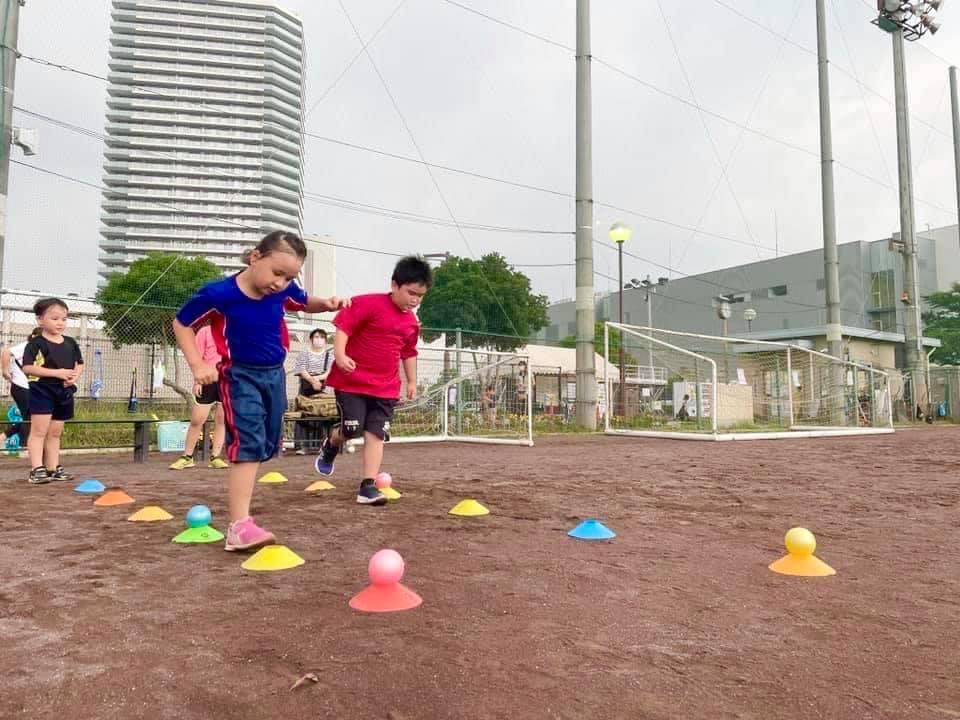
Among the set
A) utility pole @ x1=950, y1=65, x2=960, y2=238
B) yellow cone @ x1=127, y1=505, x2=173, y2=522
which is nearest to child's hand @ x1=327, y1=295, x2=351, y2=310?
yellow cone @ x1=127, y1=505, x2=173, y2=522

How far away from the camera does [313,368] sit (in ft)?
28.9

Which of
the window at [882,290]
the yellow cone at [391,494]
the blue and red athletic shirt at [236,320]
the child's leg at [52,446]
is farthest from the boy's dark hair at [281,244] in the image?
the window at [882,290]

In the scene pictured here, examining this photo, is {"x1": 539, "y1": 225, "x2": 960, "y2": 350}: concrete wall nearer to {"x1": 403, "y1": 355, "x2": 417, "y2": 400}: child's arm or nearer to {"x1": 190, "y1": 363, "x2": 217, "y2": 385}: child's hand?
{"x1": 403, "y1": 355, "x2": 417, "y2": 400}: child's arm

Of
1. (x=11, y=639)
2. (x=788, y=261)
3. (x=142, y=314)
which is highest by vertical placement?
(x=788, y=261)

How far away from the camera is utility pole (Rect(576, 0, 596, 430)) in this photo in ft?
48.8

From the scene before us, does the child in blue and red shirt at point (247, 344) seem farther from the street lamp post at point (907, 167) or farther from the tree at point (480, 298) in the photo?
the tree at point (480, 298)

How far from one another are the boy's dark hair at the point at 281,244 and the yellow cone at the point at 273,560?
143 cm

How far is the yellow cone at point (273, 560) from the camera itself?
8.95 feet

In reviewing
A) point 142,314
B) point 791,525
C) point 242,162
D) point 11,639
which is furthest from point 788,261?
point 11,639

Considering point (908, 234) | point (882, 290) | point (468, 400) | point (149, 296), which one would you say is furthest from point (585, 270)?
point (882, 290)

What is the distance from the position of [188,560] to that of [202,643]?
111cm

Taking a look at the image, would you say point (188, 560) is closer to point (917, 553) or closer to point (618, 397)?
point (917, 553)

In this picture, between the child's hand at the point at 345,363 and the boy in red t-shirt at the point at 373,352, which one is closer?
the child's hand at the point at 345,363

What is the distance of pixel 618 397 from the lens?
16938 mm
